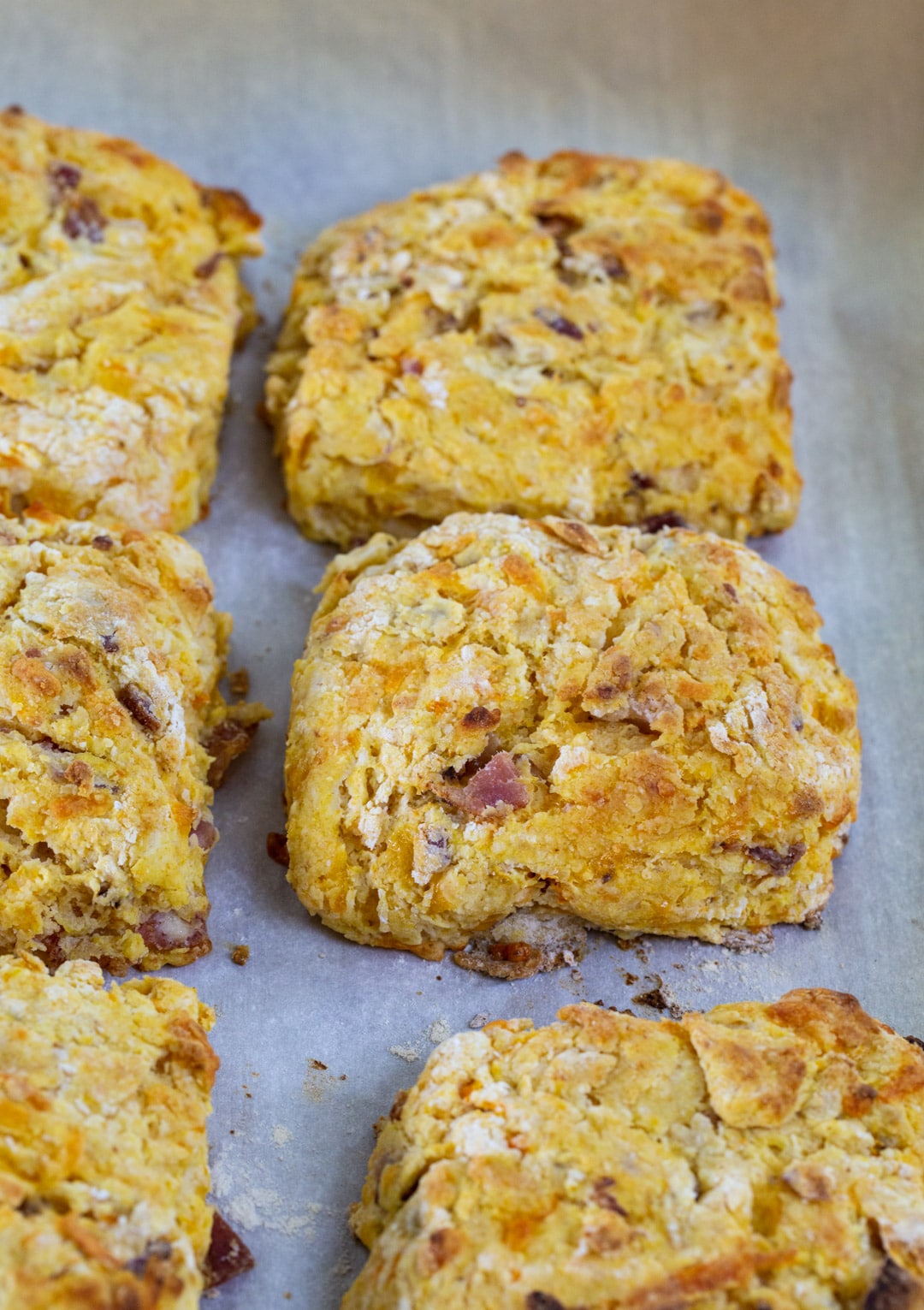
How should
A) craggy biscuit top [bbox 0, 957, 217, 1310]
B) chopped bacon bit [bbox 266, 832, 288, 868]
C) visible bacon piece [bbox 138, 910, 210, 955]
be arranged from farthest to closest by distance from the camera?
1. chopped bacon bit [bbox 266, 832, 288, 868]
2. visible bacon piece [bbox 138, 910, 210, 955]
3. craggy biscuit top [bbox 0, 957, 217, 1310]

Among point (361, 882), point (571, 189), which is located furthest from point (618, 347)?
point (361, 882)

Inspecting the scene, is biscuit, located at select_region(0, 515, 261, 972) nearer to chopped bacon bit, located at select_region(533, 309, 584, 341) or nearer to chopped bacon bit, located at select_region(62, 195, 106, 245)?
chopped bacon bit, located at select_region(62, 195, 106, 245)

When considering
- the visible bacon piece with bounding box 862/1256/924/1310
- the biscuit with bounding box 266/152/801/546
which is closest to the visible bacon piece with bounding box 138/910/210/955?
the biscuit with bounding box 266/152/801/546

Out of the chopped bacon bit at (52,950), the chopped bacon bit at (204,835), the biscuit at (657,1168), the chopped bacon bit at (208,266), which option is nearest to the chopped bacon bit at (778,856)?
the biscuit at (657,1168)

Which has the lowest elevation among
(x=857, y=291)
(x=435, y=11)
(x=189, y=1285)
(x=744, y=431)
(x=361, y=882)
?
(x=189, y=1285)

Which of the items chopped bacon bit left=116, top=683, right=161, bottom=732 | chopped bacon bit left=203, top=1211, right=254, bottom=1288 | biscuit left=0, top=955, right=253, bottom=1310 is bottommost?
chopped bacon bit left=203, top=1211, right=254, bottom=1288

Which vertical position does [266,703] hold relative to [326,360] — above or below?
below

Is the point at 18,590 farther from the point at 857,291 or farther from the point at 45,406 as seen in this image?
the point at 857,291

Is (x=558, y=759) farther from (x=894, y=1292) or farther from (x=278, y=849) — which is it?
(x=894, y=1292)
